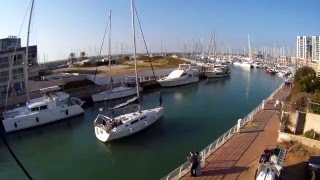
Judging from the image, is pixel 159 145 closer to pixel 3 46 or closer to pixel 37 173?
pixel 37 173

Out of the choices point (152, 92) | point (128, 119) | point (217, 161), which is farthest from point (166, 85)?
point (217, 161)

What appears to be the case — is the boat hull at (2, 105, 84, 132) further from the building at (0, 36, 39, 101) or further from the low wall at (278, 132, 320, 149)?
the low wall at (278, 132, 320, 149)

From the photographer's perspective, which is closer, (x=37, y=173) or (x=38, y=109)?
(x=37, y=173)

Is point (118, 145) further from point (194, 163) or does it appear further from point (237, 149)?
point (194, 163)

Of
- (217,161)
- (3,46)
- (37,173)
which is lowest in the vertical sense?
(37,173)

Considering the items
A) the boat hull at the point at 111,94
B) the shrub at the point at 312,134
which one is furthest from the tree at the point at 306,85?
the boat hull at the point at 111,94

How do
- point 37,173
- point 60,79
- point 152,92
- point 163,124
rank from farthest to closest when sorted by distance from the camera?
point 152,92, point 60,79, point 163,124, point 37,173

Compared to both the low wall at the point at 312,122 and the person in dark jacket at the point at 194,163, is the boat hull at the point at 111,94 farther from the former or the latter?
the person in dark jacket at the point at 194,163
